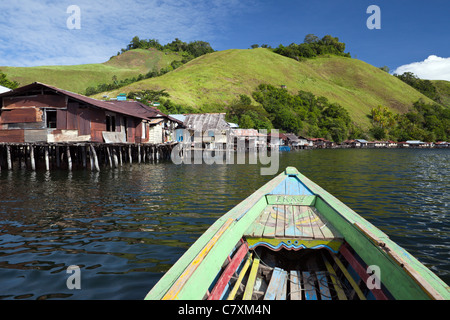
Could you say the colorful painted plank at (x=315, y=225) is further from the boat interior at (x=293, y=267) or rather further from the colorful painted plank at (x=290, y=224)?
the colorful painted plank at (x=290, y=224)

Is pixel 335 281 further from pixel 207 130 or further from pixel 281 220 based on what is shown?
pixel 207 130

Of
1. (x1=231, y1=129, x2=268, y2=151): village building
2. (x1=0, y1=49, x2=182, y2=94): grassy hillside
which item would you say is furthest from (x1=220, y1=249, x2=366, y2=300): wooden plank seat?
(x1=0, y1=49, x2=182, y2=94): grassy hillside

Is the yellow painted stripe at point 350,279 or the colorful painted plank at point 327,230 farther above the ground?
the colorful painted plank at point 327,230

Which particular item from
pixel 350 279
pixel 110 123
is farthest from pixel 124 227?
pixel 110 123

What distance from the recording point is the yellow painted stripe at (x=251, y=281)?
Answer: 3.69 meters

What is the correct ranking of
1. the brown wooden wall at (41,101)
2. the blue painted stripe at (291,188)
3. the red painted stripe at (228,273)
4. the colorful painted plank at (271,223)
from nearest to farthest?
the red painted stripe at (228,273) → the colorful painted plank at (271,223) → the blue painted stripe at (291,188) → the brown wooden wall at (41,101)

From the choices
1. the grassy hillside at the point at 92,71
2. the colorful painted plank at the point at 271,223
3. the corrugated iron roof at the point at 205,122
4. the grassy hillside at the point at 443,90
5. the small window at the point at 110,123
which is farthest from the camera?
the grassy hillside at the point at 443,90

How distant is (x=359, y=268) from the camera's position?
3725mm

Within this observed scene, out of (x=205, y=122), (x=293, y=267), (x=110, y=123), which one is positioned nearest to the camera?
(x=293, y=267)

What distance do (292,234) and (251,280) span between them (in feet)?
4.04

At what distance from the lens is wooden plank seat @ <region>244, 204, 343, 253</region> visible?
474 cm

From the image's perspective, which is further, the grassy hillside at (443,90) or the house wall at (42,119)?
the grassy hillside at (443,90)

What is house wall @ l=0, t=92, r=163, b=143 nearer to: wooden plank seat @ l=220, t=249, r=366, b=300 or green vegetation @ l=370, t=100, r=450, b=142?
wooden plank seat @ l=220, t=249, r=366, b=300

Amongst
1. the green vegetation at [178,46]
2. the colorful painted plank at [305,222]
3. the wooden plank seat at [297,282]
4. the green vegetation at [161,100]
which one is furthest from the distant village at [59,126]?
the green vegetation at [178,46]
